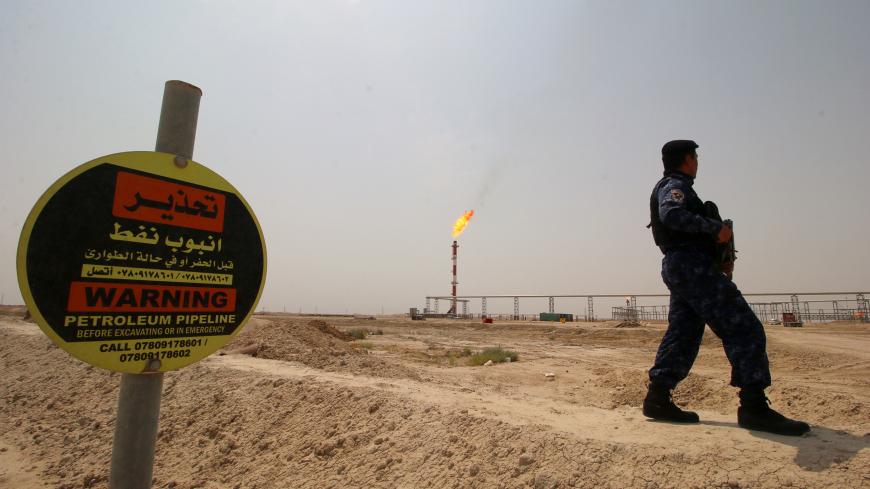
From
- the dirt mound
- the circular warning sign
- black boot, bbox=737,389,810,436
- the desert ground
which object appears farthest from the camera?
the dirt mound

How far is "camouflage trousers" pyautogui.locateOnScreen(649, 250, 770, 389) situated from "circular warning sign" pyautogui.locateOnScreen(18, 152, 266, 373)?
8.68ft

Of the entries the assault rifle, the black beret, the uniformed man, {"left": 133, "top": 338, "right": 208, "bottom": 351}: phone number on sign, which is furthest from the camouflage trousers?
{"left": 133, "top": 338, "right": 208, "bottom": 351}: phone number on sign

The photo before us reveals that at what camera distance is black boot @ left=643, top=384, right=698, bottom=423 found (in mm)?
2914

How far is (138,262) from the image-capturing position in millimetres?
1439

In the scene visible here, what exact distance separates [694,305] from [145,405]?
9.75 feet

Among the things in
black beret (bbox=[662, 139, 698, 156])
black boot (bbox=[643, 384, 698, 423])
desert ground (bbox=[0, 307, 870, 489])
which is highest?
black beret (bbox=[662, 139, 698, 156])

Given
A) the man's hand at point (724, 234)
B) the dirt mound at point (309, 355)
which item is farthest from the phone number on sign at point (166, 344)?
the dirt mound at point (309, 355)

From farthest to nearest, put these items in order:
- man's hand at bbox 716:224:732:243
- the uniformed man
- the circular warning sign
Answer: man's hand at bbox 716:224:732:243 → the uniformed man → the circular warning sign

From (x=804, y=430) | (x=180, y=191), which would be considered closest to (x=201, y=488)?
(x=180, y=191)

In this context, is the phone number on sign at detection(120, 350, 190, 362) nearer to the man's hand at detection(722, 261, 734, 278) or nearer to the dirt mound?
the man's hand at detection(722, 261, 734, 278)

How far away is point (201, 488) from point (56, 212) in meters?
2.73

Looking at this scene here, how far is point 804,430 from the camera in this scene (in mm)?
2461

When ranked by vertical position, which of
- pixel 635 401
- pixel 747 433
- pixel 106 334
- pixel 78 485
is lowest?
pixel 78 485

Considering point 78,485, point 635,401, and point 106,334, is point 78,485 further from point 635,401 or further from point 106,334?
point 635,401
